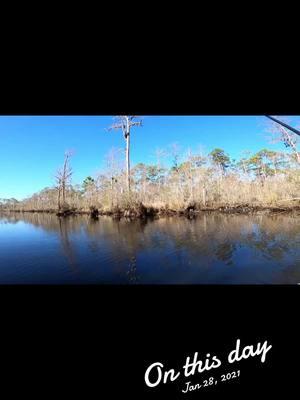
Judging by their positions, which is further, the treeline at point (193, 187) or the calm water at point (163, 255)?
the treeline at point (193, 187)

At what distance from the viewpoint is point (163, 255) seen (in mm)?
4410

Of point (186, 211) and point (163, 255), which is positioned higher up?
point (186, 211)

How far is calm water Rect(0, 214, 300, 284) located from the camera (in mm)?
3533

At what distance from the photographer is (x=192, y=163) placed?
31.4ft

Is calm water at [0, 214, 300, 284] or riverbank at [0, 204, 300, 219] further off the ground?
riverbank at [0, 204, 300, 219]

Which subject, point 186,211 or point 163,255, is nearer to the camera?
point 163,255

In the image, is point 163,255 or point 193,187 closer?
point 163,255

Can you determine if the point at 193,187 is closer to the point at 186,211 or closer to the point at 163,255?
the point at 186,211

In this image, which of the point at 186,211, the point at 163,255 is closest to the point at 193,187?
the point at 186,211

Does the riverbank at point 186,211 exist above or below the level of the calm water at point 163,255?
above

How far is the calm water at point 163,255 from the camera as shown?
11.6 feet
